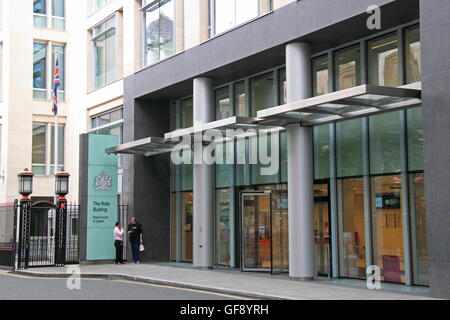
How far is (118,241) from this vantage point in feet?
79.4

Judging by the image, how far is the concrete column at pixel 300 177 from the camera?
58.2 feet

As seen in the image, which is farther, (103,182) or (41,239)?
(103,182)

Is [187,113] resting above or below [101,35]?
below

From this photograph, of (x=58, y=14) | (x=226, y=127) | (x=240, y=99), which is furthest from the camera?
(x=58, y=14)

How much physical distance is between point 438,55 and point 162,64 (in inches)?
504

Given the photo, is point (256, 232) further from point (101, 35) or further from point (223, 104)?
point (101, 35)

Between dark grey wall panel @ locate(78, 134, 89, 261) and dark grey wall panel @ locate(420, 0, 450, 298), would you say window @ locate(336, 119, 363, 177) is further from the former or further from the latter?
dark grey wall panel @ locate(78, 134, 89, 261)

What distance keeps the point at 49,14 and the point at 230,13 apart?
2244 cm

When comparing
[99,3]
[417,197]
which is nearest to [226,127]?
[417,197]

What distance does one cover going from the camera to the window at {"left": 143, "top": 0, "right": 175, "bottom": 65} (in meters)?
24.8

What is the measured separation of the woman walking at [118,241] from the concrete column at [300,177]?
8.33m

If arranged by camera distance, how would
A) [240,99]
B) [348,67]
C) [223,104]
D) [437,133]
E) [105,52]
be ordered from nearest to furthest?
[437,133], [348,67], [240,99], [223,104], [105,52]

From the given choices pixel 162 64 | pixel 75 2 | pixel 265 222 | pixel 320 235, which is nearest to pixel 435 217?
pixel 320 235
